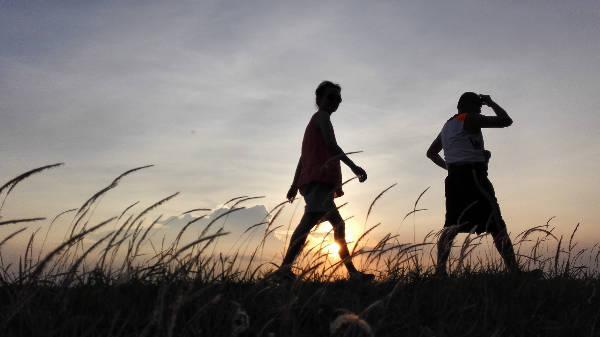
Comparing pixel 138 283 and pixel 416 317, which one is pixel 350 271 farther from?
pixel 138 283

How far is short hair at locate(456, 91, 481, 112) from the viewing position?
6.34m

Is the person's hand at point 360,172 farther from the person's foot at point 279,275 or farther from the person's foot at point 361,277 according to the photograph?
the person's foot at point 279,275

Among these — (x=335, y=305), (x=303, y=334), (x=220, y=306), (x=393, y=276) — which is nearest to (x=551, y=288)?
(x=393, y=276)

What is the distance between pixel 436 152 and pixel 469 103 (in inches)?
27.6

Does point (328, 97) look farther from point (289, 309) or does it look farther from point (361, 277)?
point (289, 309)

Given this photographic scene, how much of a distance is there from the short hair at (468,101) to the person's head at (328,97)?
1.35 m

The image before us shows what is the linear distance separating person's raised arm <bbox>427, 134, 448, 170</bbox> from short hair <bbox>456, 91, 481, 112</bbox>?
1.48ft

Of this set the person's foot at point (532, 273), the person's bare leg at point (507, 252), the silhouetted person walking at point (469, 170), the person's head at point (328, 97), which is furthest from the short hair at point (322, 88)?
the person's foot at point (532, 273)

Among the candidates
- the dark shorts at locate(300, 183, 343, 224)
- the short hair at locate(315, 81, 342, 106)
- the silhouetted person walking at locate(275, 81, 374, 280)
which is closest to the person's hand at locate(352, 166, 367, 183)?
the silhouetted person walking at locate(275, 81, 374, 280)

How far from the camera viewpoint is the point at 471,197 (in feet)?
19.7

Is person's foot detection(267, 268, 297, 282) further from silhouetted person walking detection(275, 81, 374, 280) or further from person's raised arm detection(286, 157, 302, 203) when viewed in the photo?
person's raised arm detection(286, 157, 302, 203)

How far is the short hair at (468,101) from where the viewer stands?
634 centimetres

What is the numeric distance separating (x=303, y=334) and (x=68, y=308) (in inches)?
41.8

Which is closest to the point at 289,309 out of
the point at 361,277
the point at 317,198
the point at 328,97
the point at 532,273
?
the point at 361,277
